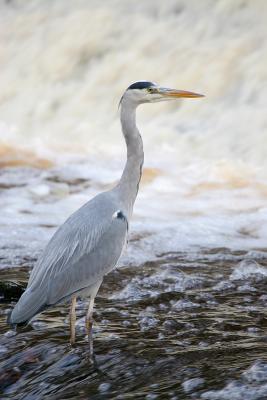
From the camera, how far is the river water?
14.3ft

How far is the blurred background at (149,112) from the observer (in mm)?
8375

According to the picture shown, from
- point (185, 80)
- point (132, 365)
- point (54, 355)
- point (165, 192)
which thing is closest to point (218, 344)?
point (132, 365)

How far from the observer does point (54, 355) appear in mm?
4531

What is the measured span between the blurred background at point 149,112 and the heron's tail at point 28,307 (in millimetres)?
2641

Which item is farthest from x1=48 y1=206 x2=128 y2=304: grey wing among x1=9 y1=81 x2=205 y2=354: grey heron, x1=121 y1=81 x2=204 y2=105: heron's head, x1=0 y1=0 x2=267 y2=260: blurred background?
x1=0 y1=0 x2=267 y2=260: blurred background

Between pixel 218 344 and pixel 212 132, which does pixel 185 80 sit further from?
pixel 218 344

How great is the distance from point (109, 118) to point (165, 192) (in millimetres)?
2529

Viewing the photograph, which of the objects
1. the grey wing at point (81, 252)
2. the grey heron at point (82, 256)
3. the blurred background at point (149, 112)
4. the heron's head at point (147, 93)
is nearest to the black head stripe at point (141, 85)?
the heron's head at point (147, 93)

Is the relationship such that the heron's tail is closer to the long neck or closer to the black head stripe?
the long neck

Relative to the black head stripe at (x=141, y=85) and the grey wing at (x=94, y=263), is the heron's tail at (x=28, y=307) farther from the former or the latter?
the black head stripe at (x=141, y=85)

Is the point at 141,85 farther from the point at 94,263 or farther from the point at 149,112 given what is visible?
the point at 149,112

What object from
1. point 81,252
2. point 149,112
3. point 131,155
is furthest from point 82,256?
point 149,112

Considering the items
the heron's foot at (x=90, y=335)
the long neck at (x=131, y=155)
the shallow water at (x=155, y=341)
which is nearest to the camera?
the shallow water at (x=155, y=341)

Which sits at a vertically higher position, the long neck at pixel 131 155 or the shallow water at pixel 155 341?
the long neck at pixel 131 155
